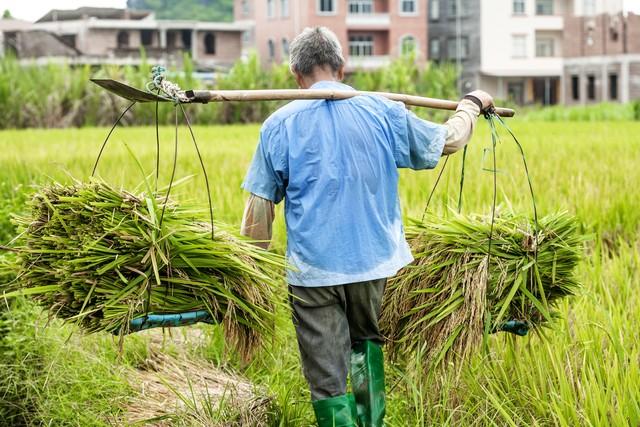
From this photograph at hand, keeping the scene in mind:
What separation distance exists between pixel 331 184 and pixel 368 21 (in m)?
42.2

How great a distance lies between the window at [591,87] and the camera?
38.4 metres

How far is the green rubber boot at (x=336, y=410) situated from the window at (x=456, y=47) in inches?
1692

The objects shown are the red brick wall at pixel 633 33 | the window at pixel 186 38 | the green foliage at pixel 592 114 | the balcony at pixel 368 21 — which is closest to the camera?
the green foliage at pixel 592 114

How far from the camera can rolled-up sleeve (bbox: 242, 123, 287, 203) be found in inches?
123

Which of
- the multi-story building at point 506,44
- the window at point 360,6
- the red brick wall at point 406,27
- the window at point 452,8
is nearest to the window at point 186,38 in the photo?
the window at point 360,6

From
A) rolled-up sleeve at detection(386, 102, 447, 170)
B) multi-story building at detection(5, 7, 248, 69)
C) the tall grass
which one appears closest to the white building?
multi-story building at detection(5, 7, 248, 69)

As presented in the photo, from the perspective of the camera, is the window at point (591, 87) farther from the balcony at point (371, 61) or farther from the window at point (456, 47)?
the balcony at point (371, 61)

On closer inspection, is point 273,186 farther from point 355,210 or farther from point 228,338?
point 228,338

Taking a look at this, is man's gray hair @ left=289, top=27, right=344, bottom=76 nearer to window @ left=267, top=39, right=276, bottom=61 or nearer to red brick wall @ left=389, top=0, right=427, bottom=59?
red brick wall @ left=389, top=0, right=427, bottom=59

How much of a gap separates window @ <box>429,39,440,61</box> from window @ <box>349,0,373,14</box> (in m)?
3.64

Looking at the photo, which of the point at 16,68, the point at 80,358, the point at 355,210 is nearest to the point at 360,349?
the point at 355,210

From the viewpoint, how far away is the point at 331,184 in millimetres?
3084

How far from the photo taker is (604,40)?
3716 centimetres

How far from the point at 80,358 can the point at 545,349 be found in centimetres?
186
